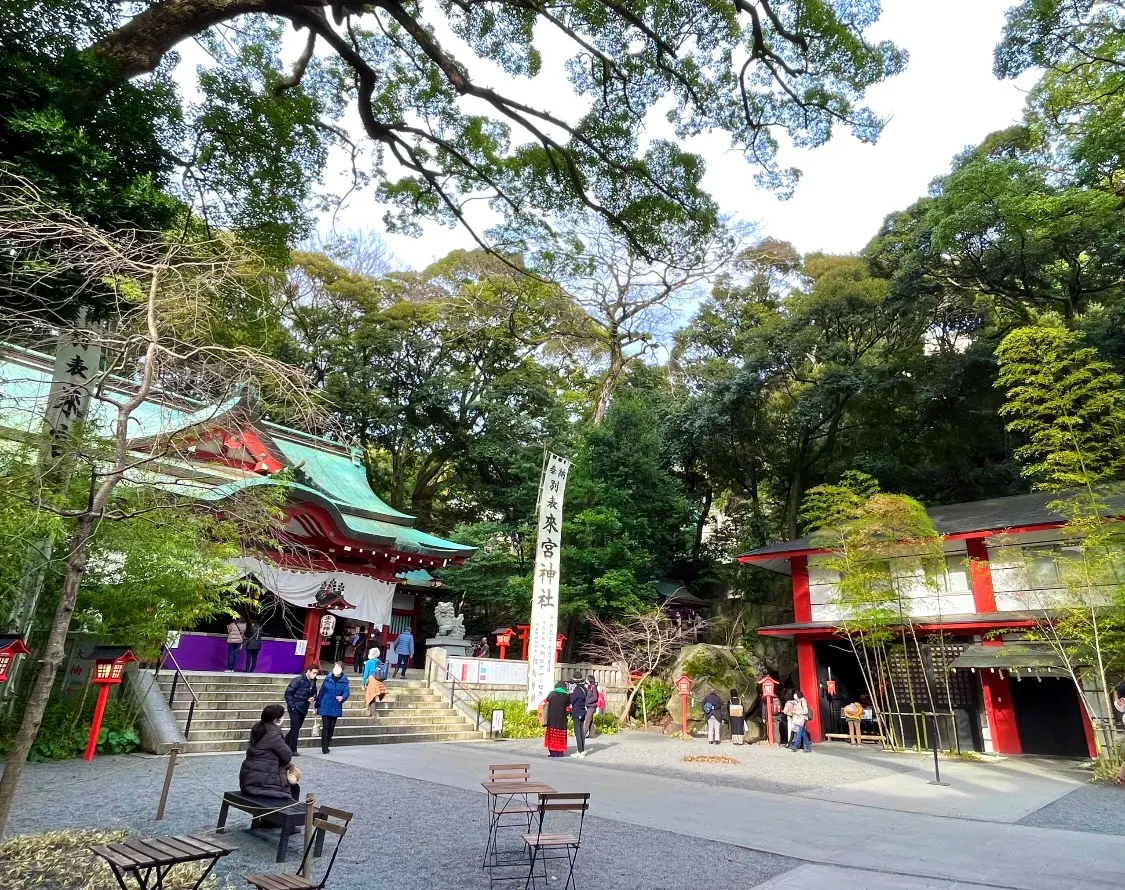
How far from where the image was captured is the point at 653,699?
1716 cm

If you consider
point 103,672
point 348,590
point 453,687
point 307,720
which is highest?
point 348,590

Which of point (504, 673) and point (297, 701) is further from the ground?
point (504, 673)

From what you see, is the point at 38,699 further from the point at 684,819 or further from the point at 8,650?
the point at 684,819

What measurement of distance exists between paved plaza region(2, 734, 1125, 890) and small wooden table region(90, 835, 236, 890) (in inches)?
34.5

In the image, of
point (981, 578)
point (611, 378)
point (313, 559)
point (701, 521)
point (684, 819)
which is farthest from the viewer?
point (611, 378)

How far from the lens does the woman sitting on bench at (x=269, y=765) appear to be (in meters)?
4.97

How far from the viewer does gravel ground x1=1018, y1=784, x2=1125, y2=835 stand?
6.81 metres

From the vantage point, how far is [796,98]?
7562 mm

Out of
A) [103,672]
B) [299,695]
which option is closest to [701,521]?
[299,695]

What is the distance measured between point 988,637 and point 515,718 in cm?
1016

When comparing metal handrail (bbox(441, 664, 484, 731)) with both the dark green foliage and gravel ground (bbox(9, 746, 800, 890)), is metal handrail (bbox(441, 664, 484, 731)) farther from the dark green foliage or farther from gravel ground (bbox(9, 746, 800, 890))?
gravel ground (bbox(9, 746, 800, 890))

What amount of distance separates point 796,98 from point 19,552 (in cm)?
1007

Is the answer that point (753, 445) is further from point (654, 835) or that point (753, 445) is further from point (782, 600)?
point (654, 835)

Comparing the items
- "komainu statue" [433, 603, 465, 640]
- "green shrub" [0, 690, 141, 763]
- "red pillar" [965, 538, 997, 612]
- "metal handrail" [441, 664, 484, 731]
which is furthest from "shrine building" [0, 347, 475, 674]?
"red pillar" [965, 538, 997, 612]
